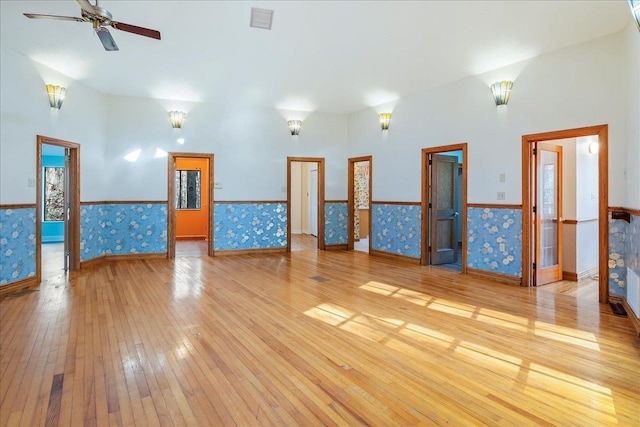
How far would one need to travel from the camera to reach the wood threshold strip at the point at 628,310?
10.4 ft

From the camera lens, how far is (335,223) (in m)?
8.22

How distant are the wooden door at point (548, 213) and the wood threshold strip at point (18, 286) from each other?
21.7 feet

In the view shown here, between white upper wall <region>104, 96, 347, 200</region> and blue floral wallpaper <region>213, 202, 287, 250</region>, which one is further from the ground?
white upper wall <region>104, 96, 347, 200</region>

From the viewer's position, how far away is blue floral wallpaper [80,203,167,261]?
6.43 metres

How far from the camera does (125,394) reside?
2.12m

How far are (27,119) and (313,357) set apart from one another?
486 cm

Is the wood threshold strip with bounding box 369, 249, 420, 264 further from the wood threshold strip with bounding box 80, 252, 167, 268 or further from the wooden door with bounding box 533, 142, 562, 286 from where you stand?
the wood threshold strip with bounding box 80, 252, 167, 268

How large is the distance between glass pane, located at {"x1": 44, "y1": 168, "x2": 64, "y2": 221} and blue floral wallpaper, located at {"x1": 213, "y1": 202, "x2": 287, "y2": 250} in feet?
17.0

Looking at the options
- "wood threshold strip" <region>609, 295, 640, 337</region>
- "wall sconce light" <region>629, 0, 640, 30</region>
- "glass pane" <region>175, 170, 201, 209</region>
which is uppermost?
"wall sconce light" <region>629, 0, 640, 30</region>

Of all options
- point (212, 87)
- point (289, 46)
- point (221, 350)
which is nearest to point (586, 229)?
point (289, 46)

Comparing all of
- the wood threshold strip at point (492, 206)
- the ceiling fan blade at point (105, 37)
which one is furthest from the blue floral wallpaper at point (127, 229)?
the wood threshold strip at point (492, 206)

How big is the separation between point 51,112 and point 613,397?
676 cm

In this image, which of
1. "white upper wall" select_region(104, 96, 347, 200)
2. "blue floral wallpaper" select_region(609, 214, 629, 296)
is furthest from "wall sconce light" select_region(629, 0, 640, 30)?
"white upper wall" select_region(104, 96, 347, 200)

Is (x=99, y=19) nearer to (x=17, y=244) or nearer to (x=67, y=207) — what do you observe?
(x=17, y=244)
